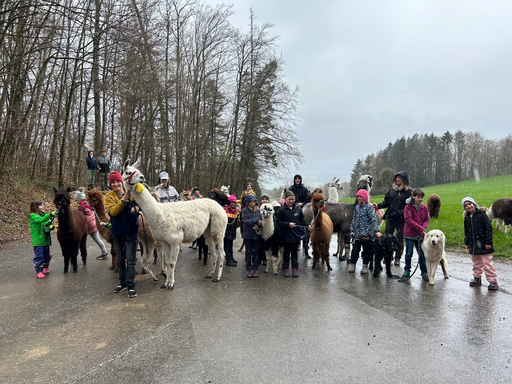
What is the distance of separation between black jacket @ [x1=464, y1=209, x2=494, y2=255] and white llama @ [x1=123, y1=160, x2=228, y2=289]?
4.64 meters

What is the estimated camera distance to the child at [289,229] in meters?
6.31

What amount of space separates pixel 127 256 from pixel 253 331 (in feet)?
8.23

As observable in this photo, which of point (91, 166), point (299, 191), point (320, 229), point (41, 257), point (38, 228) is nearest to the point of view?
point (38, 228)

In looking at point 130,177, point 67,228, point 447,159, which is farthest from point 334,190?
point 447,159

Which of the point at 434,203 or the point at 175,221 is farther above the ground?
the point at 434,203

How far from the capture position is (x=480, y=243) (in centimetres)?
553

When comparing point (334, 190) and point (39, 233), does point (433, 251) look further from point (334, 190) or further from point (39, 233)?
point (39, 233)

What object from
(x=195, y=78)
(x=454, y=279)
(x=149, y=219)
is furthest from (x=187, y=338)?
(x=195, y=78)

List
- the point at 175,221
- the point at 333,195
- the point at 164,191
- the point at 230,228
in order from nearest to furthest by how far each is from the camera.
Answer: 1. the point at 175,221
2. the point at 230,228
3. the point at 164,191
4. the point at 333,195

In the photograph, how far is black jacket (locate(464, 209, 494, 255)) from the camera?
18.0ft

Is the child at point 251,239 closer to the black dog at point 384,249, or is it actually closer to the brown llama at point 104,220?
the brown llama at point 104,220

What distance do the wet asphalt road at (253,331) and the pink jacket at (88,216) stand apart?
1.41 metres

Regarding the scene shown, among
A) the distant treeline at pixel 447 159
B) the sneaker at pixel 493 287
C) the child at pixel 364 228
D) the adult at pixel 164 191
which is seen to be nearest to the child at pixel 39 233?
the adult at pixel 164 191

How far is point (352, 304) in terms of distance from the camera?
15.5ft
